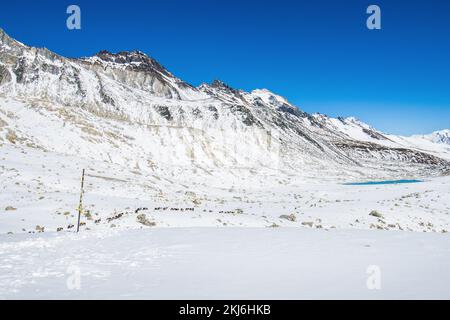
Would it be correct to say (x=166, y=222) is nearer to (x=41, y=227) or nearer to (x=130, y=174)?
(x=41, y=227)

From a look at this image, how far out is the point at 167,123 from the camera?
11038 centimetres

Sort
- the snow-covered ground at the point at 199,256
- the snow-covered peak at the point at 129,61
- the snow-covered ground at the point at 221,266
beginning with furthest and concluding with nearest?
the snow-covered peak at the point at 129,61, the snow-covered ground at the point at 199,256, the snow-covered ground at the point at 221,266

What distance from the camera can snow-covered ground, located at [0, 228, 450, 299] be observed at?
894 centimetres

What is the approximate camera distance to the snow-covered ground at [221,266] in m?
8.94

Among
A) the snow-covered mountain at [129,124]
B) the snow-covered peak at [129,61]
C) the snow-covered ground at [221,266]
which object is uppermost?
the snow-covered peak at [129,61]

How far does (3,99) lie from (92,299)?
8104cm

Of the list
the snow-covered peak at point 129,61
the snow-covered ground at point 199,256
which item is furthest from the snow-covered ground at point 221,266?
the snow-covered peak at point 129,61

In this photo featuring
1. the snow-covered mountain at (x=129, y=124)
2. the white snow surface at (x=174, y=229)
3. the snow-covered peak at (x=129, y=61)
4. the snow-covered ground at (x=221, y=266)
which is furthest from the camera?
the snow-covered peak at (x=129, y=61)

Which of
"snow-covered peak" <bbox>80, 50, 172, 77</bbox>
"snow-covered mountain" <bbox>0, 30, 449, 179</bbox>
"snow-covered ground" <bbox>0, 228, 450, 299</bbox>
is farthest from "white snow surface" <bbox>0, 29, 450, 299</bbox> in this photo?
"snow-covered peak" <bbox>80, 50, 172, 77</bbox>

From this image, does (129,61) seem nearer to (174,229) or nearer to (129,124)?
(129,124)

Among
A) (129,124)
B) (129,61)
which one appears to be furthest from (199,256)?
(129,61)

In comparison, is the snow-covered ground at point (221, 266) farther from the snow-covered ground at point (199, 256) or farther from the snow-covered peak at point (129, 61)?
the snow-covered peak at point (129, 61)

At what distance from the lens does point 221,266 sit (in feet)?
38.3

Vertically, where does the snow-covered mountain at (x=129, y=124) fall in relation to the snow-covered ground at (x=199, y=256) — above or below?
above
